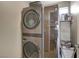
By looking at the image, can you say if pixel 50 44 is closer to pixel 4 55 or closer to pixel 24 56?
pixel 24 56

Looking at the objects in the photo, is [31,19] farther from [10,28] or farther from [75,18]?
[75,18]

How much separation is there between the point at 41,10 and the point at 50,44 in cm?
48

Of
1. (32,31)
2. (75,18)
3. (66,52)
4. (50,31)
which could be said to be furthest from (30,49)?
(75,18)

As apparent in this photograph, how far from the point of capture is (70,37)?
166cm

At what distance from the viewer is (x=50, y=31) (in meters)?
1.72

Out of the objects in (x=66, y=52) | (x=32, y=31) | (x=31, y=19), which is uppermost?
(x=31, y=19)

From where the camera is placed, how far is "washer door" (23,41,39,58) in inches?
69.3

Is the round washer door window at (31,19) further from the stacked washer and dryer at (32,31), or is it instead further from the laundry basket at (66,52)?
the laundry basket at (66,52)

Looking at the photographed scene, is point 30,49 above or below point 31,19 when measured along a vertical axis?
below

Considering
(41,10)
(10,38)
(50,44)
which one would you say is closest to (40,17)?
(41,10)

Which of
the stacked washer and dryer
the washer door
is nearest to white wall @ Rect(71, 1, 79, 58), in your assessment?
the stacked washer and dryer

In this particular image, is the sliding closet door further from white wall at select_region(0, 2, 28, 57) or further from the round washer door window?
white wall at select_region(0, 2, 28, 57)

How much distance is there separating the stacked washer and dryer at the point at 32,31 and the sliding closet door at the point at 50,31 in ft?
0.25

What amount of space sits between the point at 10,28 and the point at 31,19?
32 centimetres
